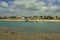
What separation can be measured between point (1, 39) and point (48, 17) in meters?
163

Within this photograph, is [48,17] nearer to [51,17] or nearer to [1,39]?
[51,17]

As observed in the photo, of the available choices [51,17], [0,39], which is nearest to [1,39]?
[0,39]

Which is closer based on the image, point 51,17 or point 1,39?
point 1,39

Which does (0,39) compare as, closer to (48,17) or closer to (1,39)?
(1,39)

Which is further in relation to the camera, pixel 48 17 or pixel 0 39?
pixel 48 17

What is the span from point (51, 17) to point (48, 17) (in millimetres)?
3324

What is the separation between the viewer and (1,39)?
58.0ft

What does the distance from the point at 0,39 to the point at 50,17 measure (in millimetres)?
163002

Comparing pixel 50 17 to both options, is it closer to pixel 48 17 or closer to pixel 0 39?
pixel 48 17

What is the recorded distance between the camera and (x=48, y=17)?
179250mm

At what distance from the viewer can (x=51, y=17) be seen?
178000mm

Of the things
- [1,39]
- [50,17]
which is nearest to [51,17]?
[50,17]

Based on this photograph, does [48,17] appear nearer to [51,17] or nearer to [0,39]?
[51,17]

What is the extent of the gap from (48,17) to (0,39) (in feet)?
536
